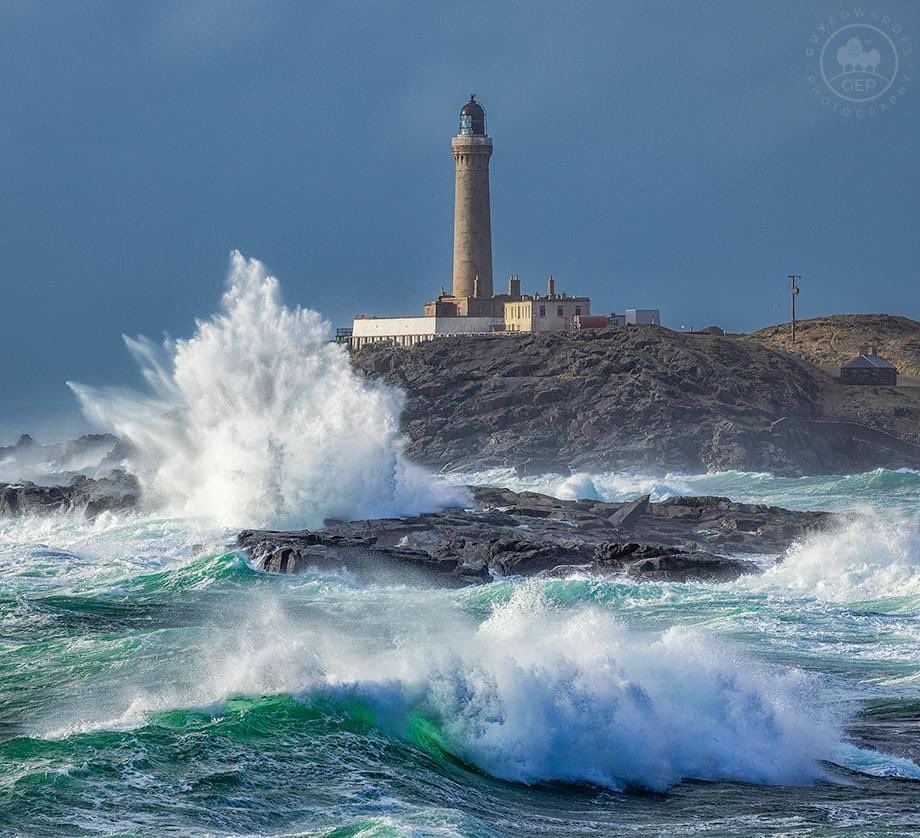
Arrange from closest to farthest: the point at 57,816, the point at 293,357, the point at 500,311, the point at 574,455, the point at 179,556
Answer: the point at 57,816, the point at 179,556, the point at 293,357, the point at 574,455, the point at 500,311

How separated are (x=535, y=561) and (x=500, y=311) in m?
45.2

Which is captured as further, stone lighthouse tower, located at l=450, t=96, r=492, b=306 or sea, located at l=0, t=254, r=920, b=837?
stone lighthouse tower, located at l=450, t=96, r=492, b=306

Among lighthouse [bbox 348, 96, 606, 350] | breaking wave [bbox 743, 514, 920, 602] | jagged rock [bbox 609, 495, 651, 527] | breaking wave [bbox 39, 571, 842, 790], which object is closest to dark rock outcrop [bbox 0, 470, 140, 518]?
jagged rock [bbox 609, 495, 651, 527]

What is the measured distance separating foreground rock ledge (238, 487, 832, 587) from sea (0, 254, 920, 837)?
598mm

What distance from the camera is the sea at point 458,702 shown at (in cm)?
1173

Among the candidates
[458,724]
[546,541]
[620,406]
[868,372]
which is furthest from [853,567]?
[868,372]

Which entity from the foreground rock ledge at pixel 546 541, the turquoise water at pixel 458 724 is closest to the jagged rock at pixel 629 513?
the foreground rock ledge at pixel 546 541

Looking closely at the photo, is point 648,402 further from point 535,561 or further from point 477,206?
point 535,561

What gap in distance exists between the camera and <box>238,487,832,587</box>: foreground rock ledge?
A: 82.6 feet

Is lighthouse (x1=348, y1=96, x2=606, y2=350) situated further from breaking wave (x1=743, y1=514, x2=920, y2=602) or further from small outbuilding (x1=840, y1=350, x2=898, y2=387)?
breaking wave (x1=743, y1=514, x2=920, y2=602)

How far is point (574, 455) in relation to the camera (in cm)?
5444

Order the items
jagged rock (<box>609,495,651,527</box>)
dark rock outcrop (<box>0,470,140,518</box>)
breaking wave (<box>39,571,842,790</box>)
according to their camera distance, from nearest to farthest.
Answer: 1. breaking wave (<box>39,571,842,790</box>)
2. jagged rock (<box>609,495,651,527</box>)
3. dark rock outcrop (<box>0,470,140,518</box>)

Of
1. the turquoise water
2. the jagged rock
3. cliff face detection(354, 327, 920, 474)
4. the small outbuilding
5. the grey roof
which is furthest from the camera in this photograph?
the grey roof

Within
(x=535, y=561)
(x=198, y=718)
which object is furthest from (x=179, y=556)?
(x=198, y=718)
